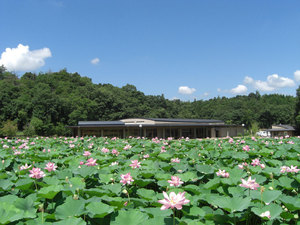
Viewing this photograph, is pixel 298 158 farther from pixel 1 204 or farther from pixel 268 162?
pixel 1 204

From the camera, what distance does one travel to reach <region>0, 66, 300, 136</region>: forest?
47.0 meters

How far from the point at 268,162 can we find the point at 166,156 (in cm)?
152

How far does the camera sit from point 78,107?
5166 cm

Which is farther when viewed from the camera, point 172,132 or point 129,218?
point 172,132

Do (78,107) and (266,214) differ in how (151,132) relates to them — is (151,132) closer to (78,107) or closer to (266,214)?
(78,107)

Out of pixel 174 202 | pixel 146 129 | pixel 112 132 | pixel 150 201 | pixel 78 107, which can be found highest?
pixel 78 107

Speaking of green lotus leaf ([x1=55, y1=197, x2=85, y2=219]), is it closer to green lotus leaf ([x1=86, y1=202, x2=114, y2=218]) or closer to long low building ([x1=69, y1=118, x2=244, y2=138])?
green lotus leaf ([x1=86, y1=202, x2=114, y2=218])

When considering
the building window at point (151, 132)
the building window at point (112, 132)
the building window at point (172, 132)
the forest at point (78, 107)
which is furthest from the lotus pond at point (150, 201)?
the forest at point (78, 107)

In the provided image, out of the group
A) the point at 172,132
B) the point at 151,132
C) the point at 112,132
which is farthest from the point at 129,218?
the point at 172,132

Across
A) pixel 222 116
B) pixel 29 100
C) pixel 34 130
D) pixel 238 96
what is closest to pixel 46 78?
pixel 29 100

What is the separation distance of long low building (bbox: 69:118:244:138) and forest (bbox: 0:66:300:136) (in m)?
12.3

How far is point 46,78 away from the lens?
201 ft

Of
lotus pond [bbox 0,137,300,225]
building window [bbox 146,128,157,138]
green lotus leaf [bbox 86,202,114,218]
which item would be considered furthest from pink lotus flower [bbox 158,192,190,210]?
building window [bbox 146,128,157,138]

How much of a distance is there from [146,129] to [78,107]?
2068 centimetres
